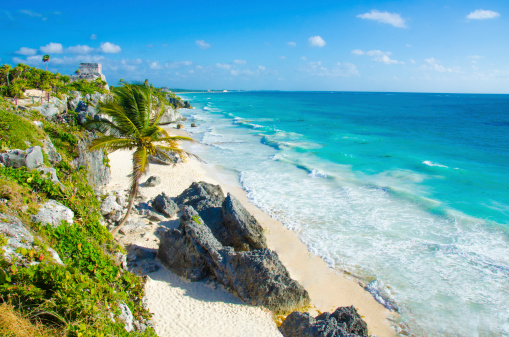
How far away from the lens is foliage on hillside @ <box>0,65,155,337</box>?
4750 millimetres

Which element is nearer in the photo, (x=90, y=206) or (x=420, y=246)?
(x=90, y=206)

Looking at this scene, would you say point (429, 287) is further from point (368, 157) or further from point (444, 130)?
point (444, 130)

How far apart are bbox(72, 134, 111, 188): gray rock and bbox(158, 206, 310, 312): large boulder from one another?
19.9 feet

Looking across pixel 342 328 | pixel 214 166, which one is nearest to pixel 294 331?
pixel 342 328

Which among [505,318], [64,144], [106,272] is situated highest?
[64,144]

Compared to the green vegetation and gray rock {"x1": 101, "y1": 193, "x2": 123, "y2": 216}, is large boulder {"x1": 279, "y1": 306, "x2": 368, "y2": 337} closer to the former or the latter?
gray rock {"x1": 101, "y1": 193, "x2": 123, "y2": 216}

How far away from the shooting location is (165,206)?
1495cm

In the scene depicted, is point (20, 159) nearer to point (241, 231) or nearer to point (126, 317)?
point (126, 317)

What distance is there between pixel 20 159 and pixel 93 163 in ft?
25.2

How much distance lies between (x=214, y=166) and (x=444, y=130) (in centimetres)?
4049

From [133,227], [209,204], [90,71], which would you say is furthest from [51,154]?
[90,71]

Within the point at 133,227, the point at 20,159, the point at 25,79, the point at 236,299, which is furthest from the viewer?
the point at 25,79

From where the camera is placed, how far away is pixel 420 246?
13891mm

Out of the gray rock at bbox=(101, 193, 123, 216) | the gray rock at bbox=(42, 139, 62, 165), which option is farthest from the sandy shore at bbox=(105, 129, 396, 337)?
the gray rock at bbox=(42, 139, 62, 165)
